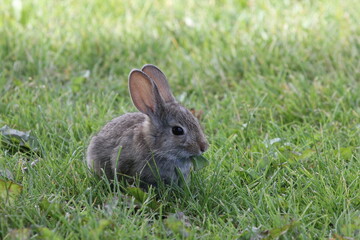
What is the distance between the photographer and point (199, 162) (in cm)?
437

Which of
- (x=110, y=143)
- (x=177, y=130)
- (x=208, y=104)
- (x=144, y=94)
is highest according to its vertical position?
(x=144, y=94)

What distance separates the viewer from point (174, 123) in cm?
433

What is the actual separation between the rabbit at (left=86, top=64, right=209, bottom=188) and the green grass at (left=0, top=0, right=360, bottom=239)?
0.14 meters

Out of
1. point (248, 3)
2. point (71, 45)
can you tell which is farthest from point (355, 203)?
point (248, 3)

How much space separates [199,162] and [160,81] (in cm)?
72

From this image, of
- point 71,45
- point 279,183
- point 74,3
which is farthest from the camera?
point 74,3

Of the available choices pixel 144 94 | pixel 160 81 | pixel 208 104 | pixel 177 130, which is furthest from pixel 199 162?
pixel 208 104

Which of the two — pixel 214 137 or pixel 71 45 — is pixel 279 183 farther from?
pixel 71 45

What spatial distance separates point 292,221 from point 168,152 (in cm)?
100

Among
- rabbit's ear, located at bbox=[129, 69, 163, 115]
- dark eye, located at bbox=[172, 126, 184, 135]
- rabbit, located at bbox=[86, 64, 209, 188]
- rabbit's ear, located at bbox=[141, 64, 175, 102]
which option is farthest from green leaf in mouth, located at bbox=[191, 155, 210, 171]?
rabbit's ear, located at bbox=[141, 64, 175, 102]

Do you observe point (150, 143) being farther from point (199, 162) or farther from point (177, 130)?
point (199, 162)

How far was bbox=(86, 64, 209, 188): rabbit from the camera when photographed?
427 centimetres

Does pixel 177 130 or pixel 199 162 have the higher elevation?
pixel 177 130

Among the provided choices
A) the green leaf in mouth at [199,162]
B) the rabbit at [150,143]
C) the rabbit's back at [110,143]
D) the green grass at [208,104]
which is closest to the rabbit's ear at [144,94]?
the rabbit at [150,143]
